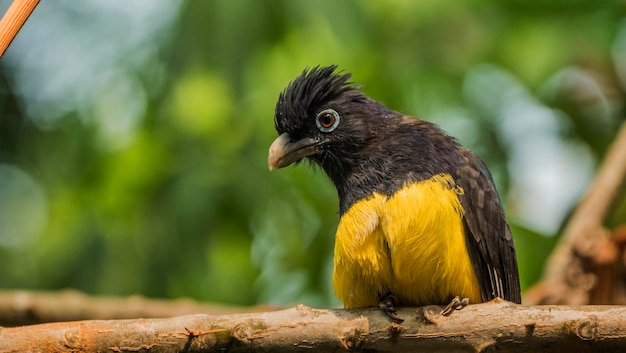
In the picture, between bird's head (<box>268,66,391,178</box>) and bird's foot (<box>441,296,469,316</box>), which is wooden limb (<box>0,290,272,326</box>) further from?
bird's foot (<box>441,296,469,316</box>)

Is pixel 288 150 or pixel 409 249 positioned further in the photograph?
pixel 288 150

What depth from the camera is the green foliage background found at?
22.9 feet

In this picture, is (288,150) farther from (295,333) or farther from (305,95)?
(295,333)

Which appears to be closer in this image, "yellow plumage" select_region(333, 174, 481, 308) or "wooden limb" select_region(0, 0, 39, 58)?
"wooden limb" select_region(0, 0, 39, 58)

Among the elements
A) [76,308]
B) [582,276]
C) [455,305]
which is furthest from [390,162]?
[76,308]

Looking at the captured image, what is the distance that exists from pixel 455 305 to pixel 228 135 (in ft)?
13.4

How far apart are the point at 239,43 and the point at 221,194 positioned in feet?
4.93

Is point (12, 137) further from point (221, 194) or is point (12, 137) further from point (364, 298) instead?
point (364, 298)

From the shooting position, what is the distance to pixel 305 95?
5520mm

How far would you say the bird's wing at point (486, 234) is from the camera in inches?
201

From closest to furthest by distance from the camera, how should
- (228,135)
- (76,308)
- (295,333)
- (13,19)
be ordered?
1. (13,19)
2. (295,333)
3. (76,308)
4. (228,135)

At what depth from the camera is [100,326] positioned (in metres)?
4.20

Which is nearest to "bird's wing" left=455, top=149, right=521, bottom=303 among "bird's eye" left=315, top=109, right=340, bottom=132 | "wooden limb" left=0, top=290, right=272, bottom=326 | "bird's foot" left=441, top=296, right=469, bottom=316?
"bird's foot" left=441, top=296, right=469, bottom=316

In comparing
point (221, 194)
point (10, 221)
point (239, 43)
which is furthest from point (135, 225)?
point (10, 221)
